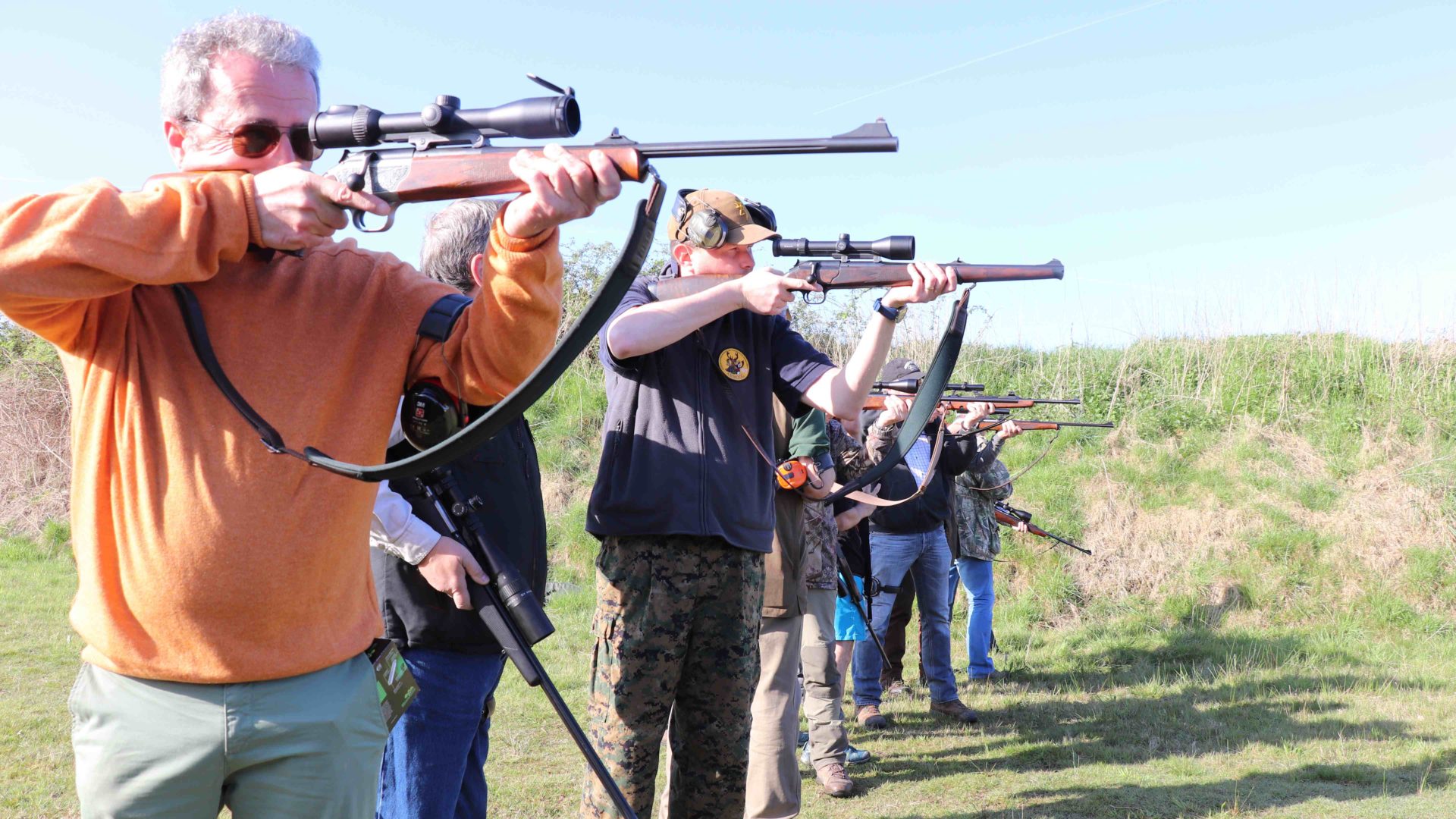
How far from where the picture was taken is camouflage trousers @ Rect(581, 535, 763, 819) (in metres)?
3.28

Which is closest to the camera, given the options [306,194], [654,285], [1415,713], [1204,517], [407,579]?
[306,194]

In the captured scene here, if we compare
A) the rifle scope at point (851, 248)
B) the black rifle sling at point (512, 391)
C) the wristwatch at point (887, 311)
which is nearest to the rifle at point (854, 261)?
the rifle scope at point (851, 248)

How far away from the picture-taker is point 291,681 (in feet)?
5.93

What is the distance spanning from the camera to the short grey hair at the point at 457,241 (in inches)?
126

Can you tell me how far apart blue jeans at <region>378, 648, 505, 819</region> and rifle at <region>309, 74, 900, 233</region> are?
152 centimetres

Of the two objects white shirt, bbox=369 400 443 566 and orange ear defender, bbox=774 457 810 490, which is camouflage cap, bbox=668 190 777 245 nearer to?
orange ear defender, bbox=774 457 810 490

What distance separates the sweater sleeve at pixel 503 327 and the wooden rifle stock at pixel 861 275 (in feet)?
4.95

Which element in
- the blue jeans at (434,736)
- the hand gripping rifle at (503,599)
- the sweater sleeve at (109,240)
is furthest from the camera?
the blue jeans at (434,736)

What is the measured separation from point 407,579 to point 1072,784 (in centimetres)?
405

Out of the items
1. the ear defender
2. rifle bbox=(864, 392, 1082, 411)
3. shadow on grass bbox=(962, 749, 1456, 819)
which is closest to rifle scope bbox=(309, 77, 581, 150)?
the ear defender

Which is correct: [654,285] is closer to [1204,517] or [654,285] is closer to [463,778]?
[463,778]

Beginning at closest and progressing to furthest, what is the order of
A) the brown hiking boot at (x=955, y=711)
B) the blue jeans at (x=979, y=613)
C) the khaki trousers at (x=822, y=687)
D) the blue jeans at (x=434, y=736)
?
the blue jeans at (x=434, y=736) → the khaki trousers at (x=822, y=687) → the brown hiking boot at (x=955, y=711) → the blue jeans at (x=979, y=613)

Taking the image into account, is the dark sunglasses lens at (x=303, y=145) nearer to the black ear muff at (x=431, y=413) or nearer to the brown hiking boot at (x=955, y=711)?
the black ear muff at (x=431, y=413)

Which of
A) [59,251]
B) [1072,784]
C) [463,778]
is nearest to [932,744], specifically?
[1072,784]
